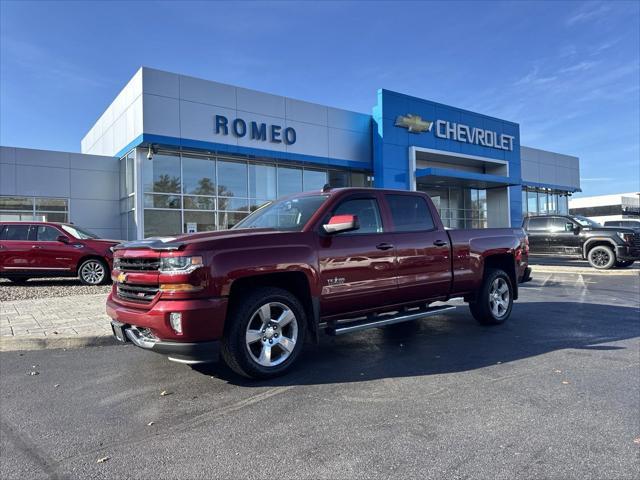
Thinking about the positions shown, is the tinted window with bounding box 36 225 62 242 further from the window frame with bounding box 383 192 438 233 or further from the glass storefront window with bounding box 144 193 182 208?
the window frame with bounding box 383 192 438 233

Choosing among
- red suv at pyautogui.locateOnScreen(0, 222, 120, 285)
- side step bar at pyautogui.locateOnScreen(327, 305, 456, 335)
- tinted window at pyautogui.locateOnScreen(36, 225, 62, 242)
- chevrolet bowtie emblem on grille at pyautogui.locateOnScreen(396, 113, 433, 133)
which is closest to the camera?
side step bar at pyautogui.locateOnScreen(327, 305, 456, 335)

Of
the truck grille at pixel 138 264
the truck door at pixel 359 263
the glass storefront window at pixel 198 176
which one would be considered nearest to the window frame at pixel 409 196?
the truck door at pixel 359 263

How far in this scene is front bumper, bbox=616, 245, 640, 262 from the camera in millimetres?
15742

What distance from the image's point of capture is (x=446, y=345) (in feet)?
19.6

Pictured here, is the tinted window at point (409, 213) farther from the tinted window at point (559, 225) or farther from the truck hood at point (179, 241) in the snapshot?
the tinted window at point (559, 225)

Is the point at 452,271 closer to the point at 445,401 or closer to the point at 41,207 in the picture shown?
the point at 445,401

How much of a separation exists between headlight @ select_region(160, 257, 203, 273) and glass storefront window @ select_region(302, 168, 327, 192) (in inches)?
699

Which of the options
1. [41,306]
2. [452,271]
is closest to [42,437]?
[452,271]

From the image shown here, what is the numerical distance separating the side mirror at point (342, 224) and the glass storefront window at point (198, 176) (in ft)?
48.0

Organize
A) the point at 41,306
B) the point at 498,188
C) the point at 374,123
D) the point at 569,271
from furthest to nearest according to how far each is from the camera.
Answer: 1. the point at 498,188
2. the point at 374,123
3. the point at 569,271
4. the point at 41,306

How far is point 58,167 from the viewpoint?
18.2 metres

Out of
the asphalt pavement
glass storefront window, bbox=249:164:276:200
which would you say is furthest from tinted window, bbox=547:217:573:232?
the asphalt pavement

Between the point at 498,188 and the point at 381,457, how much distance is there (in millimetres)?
29453

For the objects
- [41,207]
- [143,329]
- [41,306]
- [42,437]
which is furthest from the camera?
[41,207]
